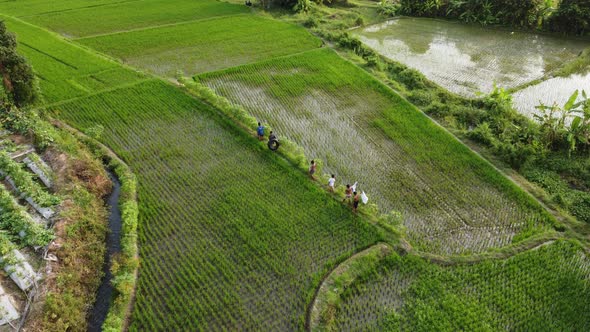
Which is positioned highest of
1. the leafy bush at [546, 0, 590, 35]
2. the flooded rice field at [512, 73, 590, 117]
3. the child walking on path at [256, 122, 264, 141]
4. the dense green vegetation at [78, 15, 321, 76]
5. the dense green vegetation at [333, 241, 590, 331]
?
the leafy bush at [546, 0, 590, 35]

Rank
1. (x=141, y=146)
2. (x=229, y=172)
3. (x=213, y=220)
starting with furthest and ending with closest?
(x=141, y=146) < (x=229, y=172) < (x=213, y=220)

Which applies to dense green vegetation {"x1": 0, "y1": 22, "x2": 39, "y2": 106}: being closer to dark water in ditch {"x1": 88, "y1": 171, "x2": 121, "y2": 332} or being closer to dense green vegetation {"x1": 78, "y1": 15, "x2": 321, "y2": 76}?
dark water in ditch {"x1": 88, "y1": 171, "x2": 121, "y2": 332}

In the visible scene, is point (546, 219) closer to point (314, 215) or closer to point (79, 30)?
point (314, 215)

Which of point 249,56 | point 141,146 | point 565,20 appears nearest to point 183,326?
point 141,146

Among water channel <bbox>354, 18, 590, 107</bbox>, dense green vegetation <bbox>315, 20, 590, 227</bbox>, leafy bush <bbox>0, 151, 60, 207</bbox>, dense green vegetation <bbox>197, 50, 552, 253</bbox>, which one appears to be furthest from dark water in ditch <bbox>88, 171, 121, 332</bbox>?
water channel <bbox>354, 18, 590, 107</bbox>

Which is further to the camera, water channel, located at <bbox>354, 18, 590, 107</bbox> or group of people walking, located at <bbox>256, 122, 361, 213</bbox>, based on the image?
water channel, located at <bbox>354, 18, 590, 107</bbox>

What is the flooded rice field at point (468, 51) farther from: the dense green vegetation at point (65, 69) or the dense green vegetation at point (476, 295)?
the dense green vegetation at point (65, 69)
